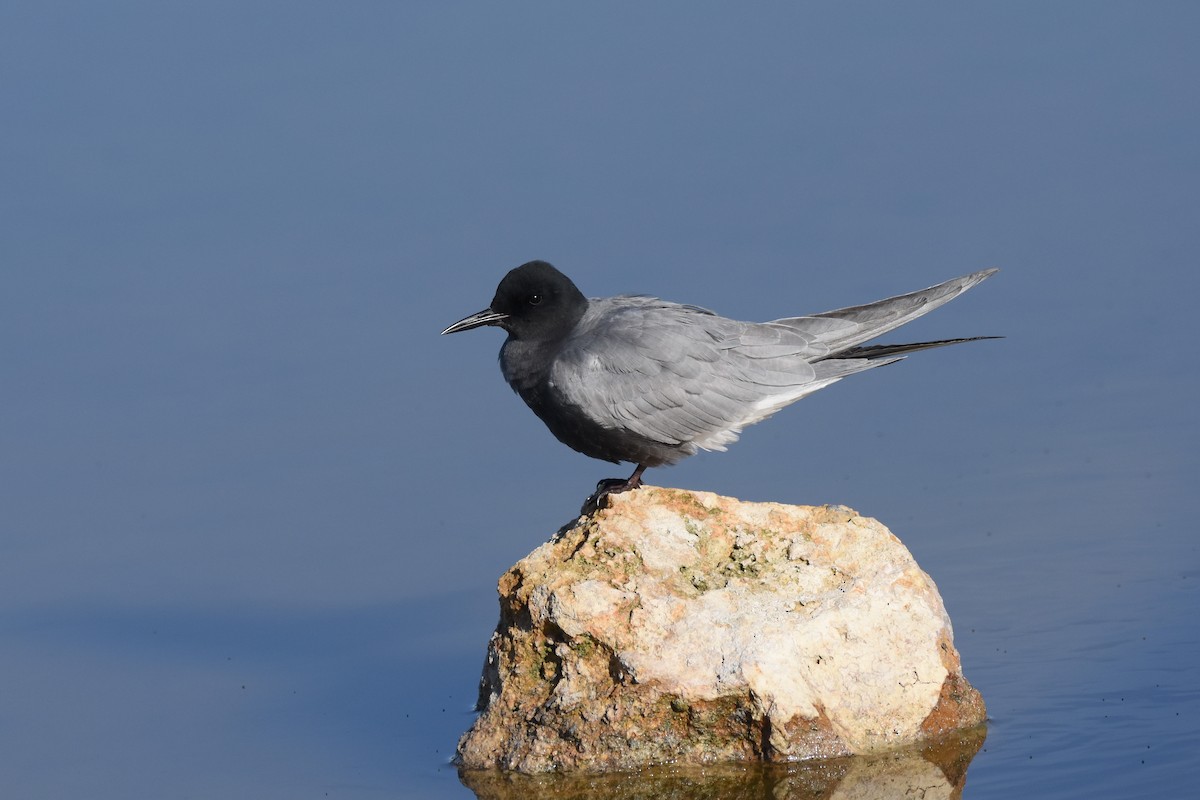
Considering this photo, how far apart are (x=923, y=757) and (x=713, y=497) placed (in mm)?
1507

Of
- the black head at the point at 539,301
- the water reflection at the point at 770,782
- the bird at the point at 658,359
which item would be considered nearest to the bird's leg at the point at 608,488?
the bird at the point at 658,359

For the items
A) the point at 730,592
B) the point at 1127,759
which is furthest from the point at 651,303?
the point at 1127,759

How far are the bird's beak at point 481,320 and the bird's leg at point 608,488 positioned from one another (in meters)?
1.04

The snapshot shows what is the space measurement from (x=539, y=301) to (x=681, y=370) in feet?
2.79

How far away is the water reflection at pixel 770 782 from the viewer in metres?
6.66

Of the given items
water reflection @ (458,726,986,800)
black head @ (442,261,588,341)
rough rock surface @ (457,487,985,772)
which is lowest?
water reflection @ (458,726,986,800)

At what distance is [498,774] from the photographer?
23.3 feet

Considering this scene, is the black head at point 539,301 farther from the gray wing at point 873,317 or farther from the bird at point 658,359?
the gray wing at point 873,317

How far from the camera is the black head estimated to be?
27.2 ft

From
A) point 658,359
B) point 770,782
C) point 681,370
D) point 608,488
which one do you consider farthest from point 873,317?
point 770,782

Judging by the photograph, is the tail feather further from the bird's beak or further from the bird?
the bird's beak

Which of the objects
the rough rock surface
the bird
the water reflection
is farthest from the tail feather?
the water reflection

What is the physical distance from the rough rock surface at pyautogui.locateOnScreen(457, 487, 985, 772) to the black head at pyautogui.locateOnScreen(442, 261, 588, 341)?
124cm

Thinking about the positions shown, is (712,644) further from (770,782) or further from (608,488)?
(608,488)
